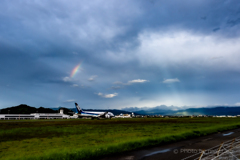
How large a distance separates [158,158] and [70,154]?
8.04m

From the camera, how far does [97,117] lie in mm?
133000

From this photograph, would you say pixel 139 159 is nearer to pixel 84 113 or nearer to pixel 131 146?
pixel 131 146

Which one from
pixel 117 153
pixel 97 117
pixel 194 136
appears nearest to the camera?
pixel 117 153

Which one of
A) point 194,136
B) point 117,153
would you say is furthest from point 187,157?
point 194,136

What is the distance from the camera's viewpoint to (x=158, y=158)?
1470 cm

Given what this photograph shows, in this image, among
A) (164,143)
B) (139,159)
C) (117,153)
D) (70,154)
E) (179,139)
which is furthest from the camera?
(179,139)

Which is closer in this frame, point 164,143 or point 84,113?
point 164,143

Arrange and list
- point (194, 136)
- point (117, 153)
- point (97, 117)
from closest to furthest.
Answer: point (117, 153) < point (194, 136) < point (97, 117)

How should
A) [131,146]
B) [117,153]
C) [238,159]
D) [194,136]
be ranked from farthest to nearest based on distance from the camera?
[194,136] < [131,146] < [117,153] < [238,159]

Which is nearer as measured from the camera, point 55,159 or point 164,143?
point 55,159

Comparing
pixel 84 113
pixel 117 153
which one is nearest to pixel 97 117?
pixel 84 113

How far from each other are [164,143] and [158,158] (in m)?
9.30

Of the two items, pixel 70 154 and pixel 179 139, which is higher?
pixel 70 154

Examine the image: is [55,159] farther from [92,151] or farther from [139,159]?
[139,159]
